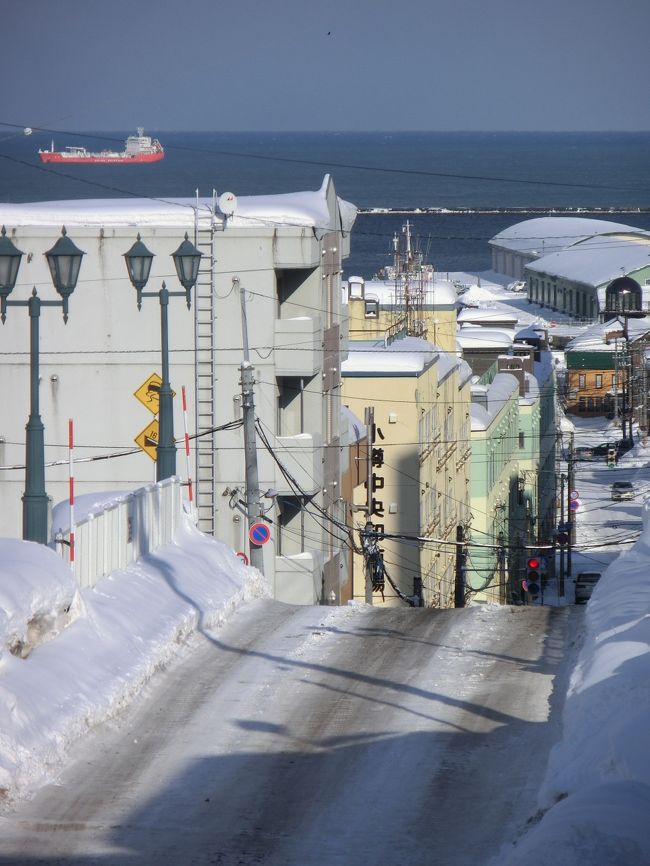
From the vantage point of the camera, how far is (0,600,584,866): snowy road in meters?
8.66

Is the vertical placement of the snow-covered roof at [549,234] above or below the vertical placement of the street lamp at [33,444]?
above

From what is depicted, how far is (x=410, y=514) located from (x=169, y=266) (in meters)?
13.2

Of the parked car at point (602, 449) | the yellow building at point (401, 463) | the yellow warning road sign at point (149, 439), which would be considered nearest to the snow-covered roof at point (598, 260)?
the parked car at point (602, 449)

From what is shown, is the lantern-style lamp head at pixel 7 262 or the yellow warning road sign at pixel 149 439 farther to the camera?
the yellow warning road sign at pixel 149 439

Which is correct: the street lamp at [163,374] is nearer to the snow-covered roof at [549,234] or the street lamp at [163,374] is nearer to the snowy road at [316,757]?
the snowy road at [316,757]

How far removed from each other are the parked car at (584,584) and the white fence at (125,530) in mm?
29228

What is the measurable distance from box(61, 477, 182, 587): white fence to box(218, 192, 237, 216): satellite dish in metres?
13.2

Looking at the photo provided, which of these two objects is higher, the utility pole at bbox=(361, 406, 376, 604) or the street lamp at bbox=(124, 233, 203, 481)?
the street lamp at bbox=(124, 233, 203, 481)

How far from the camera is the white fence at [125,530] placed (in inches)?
536

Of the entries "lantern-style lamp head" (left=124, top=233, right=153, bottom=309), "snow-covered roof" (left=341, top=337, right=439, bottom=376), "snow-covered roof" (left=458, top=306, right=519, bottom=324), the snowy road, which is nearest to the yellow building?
"snow-covered roof" (left=341, top=337, right=439, bottom=376)

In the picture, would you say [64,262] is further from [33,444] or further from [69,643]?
[69,643]

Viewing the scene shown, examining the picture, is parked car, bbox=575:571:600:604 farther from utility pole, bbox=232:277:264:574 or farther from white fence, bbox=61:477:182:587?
white fence, bbox=61:477:182:587

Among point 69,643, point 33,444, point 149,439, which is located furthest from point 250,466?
point 69,643

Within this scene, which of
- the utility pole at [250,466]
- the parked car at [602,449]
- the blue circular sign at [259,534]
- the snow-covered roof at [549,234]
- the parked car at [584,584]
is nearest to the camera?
the blue circular sign at [259,534]
